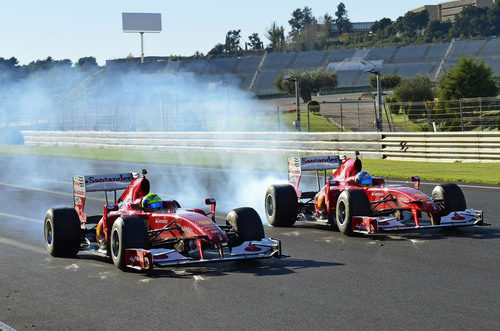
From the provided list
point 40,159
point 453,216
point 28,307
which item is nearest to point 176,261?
point 28,307

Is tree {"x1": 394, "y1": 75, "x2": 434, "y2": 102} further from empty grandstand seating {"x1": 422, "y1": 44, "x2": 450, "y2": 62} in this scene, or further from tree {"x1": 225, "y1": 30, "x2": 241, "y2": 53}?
tree {"x1": 225, "y1": 30, "x2": 241, "y2": 53}

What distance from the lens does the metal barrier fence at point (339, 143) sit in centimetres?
2247

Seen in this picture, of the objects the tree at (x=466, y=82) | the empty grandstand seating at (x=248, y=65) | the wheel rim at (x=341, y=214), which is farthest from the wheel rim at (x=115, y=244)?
the empty grandstand seating at (x=248, y=65)

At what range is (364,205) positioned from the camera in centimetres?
1112

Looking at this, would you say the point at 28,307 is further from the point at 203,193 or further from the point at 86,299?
the point at 203,193

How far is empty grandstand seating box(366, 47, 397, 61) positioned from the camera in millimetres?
109625

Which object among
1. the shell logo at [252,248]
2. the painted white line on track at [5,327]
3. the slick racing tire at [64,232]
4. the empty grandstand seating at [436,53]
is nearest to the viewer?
the painted white line on track at [5,327]

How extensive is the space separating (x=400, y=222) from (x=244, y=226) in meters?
2.59

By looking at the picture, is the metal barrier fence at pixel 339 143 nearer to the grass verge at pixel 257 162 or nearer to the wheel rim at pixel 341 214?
the grass verge at pixel 257 162

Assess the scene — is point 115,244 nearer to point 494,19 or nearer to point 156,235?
point 156,235

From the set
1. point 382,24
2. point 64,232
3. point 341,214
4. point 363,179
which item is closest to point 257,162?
point 363,179

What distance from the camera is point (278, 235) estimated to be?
11945mm

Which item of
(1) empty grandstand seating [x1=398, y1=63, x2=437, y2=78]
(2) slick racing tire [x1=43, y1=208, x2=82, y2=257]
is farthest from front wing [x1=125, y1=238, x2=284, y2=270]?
(1) empty grandstand seating [x1=398, y1=63, x2=437, y2=78]

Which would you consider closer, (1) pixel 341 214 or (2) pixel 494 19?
(1) pixel 341 214
